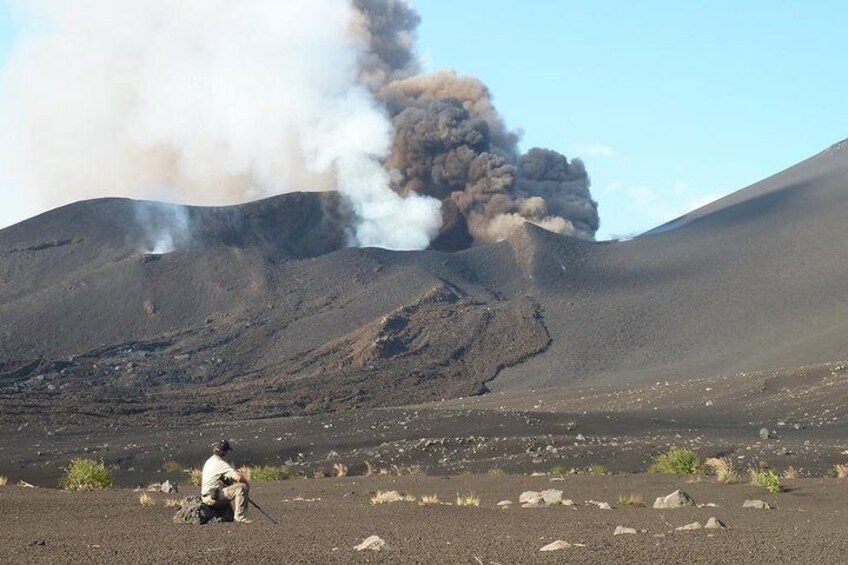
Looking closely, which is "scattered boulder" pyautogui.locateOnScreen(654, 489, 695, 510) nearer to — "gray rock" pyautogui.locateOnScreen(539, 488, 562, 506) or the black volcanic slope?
"gray rock" pyautogui.locateOnScreen(539, 488, 562, 506)

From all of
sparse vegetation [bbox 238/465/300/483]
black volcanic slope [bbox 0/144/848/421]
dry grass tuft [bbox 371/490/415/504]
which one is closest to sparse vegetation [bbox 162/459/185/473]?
sparse vegetation [bbox 238/465/300/483]

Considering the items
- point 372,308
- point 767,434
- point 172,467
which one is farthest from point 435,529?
point 372,308

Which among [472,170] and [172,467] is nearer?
[172,467]

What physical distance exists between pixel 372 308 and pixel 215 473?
61608mm

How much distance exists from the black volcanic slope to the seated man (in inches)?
1583

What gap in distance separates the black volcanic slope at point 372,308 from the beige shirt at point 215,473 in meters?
40.2

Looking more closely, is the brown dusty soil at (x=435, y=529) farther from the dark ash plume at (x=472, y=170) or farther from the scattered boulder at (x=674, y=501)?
the dark ash plume at (x=472, y=170)

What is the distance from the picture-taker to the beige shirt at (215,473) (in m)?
14.2

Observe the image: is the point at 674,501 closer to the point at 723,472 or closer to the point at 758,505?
the point at 758,505

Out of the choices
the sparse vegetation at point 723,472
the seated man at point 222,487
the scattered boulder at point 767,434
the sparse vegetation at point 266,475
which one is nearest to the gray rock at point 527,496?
the sparse vegetation at point 723,472

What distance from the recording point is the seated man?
46.7ft

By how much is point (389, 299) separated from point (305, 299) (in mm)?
4953

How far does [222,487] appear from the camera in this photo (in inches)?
567

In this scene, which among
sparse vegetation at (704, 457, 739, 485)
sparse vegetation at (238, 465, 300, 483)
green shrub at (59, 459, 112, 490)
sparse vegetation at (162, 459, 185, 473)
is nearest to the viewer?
green shrub at (59, 459, 112, 490)
